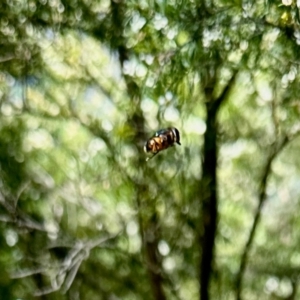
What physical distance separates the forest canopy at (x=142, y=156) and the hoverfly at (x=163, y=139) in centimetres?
2

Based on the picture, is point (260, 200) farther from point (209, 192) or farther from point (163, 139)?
point (163, 139)

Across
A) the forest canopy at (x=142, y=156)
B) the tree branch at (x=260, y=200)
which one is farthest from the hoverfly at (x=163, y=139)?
the tree branch at (x=260, y=200)

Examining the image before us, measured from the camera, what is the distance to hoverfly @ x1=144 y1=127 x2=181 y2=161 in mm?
908

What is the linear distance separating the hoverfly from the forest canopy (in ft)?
0.07

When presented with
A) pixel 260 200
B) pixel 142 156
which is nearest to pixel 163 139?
pixel 142 156

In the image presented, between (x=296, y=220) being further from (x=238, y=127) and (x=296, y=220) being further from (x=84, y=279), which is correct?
(x=84, y=279)

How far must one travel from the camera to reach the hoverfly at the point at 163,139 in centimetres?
91

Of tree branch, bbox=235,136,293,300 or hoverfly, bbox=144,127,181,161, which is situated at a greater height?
hoverfly, bbox=144,127,181,161

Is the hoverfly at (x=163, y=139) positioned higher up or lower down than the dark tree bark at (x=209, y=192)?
higher up

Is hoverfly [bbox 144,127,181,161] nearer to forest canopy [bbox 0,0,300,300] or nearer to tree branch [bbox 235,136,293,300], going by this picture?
forest canopy [bbox 0,0,300,300]

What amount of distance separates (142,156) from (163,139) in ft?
0.23

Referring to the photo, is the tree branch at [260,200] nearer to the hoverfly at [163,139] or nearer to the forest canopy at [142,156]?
the forest canopy at [142,156]

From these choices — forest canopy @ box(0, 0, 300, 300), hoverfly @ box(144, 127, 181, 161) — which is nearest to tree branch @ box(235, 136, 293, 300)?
forest canopy @ box(0, 0, 300, 300)

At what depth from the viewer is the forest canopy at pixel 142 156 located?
35.8 inches
